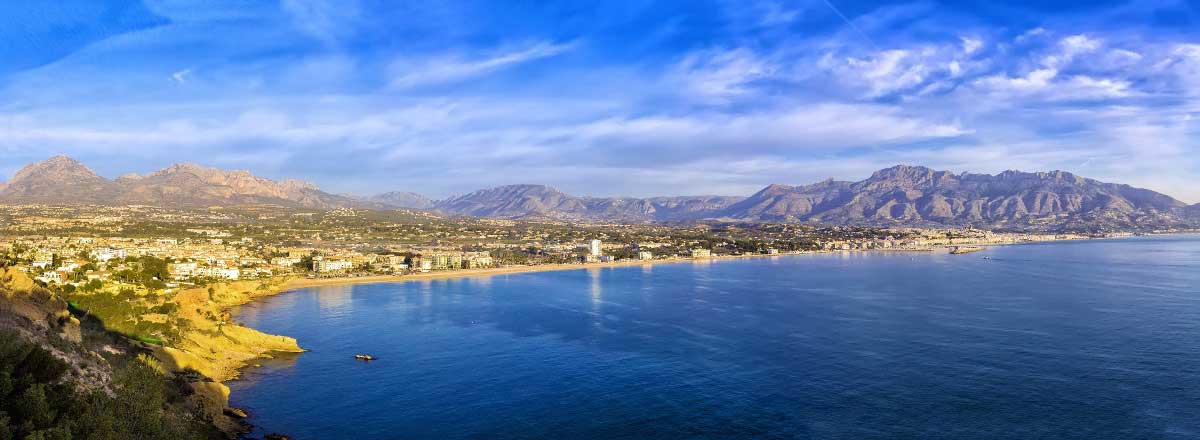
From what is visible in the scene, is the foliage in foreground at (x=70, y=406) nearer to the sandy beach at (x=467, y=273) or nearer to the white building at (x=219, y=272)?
the white building at (x=219, y=272)

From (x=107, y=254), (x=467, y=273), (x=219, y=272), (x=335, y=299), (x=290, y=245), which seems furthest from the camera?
(x=290, y=245)

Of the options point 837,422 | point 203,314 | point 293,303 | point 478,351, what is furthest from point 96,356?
point 293,303

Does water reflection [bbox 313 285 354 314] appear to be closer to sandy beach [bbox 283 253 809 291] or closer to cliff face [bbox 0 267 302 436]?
sandy beach [bbox 283 253 809 291]

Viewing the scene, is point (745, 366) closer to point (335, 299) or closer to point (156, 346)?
point (156, 346)

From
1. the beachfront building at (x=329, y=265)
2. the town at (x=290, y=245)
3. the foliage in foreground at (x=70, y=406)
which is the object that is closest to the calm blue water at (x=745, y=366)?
the foliage in foreground at (x=70, y=406)

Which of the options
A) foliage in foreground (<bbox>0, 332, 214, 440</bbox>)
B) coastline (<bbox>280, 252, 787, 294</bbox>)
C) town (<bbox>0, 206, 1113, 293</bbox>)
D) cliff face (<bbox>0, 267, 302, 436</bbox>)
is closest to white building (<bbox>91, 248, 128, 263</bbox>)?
town (<bbox>0, 206, 1113, 293</bbox>)

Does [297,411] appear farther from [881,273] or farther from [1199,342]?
[881,273]

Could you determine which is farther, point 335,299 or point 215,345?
point 335,299

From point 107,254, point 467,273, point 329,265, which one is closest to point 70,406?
point 107,254
